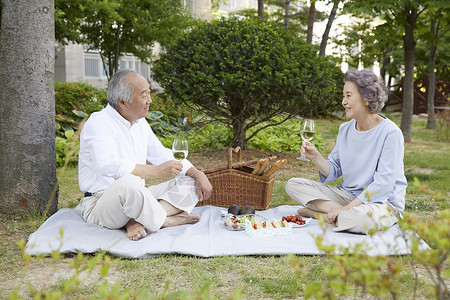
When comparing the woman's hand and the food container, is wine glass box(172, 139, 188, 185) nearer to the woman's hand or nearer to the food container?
the food container

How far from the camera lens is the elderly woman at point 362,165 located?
14.7 ft

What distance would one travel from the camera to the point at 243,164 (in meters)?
5.75

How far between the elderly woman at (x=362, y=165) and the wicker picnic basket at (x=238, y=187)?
1.97ft

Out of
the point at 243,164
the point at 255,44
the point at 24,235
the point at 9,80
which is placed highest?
the point at 255,44

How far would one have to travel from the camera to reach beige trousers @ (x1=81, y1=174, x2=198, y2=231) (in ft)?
13.7

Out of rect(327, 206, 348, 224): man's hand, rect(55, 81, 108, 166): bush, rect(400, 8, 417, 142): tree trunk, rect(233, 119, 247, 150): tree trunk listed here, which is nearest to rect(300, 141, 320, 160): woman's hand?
rect(327, 206, 348, 224): man's hand

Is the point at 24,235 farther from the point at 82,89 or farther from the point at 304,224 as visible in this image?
the point at 82,89

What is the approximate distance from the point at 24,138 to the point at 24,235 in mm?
918

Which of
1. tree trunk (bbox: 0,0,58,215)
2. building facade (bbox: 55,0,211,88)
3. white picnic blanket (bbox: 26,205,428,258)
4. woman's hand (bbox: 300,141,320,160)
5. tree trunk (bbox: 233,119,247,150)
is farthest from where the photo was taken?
building facade (bbox: 55,0,211,88)

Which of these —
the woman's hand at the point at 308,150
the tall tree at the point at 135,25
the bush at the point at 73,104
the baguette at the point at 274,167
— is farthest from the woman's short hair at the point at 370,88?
the tall tree at the point at 135,25

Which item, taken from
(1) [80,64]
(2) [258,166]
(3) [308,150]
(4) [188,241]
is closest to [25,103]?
(4) [188,241]

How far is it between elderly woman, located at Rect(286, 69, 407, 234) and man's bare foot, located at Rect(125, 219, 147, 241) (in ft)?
5.14

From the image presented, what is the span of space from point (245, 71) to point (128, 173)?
430cm

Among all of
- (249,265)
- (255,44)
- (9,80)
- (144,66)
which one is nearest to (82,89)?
(255,44)
